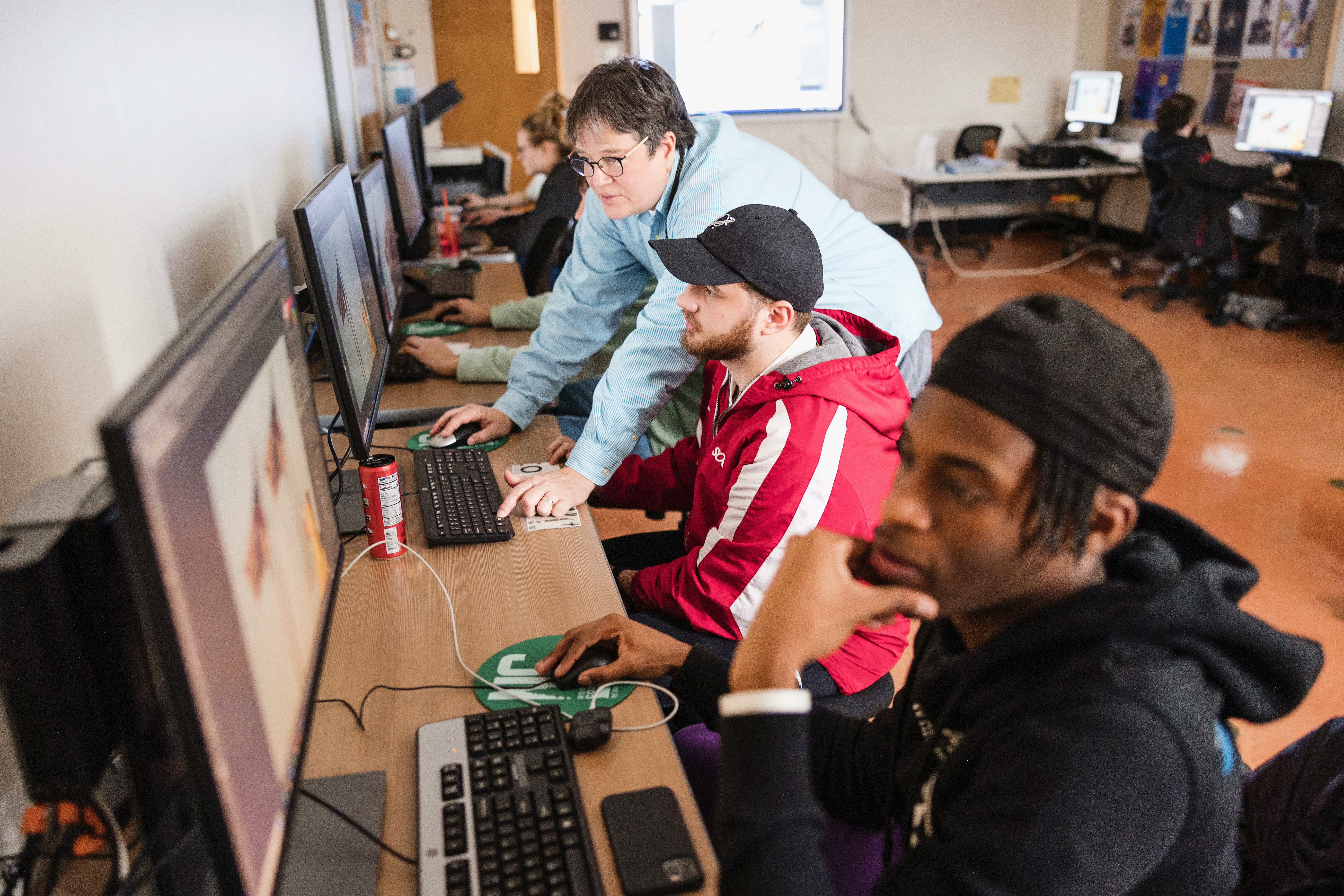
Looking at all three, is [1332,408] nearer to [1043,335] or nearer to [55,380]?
[1043,335]

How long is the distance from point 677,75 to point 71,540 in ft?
22.8

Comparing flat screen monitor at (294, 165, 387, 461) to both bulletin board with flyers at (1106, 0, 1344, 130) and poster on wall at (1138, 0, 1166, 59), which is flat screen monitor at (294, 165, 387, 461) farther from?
poster on wall at (1138, 0, 1166, 59)

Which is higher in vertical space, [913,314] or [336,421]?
[913,314]

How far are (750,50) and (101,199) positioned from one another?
667 centimetres

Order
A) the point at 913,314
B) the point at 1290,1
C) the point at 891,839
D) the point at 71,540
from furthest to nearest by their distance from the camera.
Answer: the point at 1290,1
the point at 913,314
the point at 891,839
the point at 71,540

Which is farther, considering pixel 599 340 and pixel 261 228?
pixel 599 340

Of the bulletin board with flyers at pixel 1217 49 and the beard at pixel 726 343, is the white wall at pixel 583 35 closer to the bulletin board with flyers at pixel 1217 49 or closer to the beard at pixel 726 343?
the bulletin board with flyers at pixel 1217 49

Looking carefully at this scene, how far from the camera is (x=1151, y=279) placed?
6.66 metres

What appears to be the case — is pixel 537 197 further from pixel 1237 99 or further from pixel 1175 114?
pixel 1237 99

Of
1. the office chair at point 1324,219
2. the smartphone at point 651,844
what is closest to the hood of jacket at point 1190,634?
the smartphone at point 651,844

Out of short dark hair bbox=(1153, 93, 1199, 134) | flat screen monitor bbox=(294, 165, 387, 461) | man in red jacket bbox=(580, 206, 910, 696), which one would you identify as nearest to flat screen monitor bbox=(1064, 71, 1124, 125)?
short dark hair bbox=(1153, 93, 1199, 134)

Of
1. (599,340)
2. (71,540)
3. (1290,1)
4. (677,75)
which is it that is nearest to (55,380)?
(71,540)

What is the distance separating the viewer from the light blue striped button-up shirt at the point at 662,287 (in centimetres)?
180

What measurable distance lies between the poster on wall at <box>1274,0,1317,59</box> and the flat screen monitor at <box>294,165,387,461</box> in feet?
20.7
